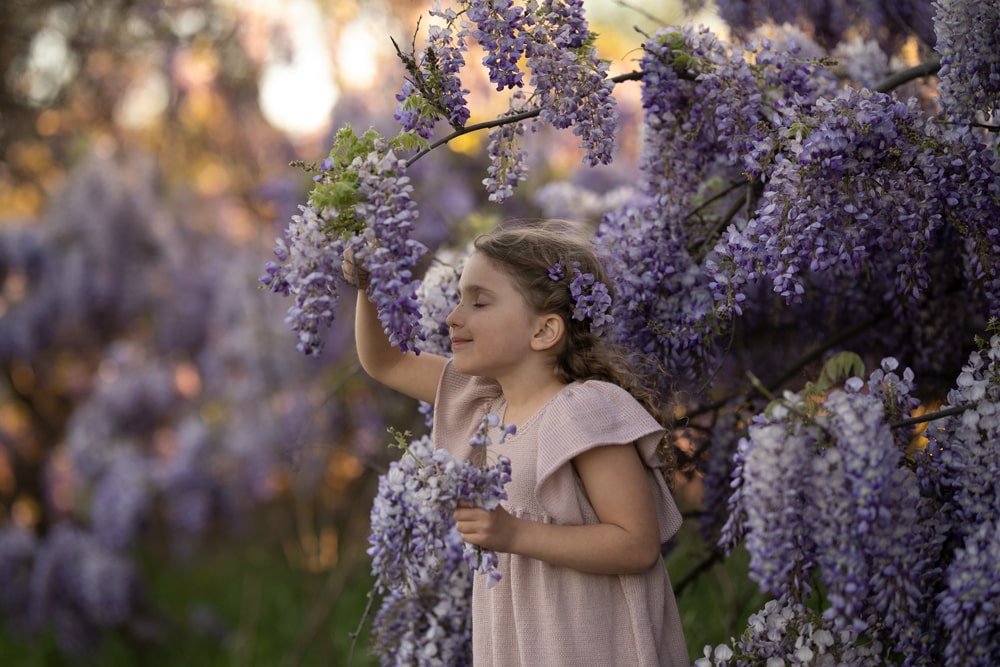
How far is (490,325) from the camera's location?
86.1 inches

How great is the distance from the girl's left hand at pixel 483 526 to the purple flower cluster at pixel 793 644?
0.49 metres

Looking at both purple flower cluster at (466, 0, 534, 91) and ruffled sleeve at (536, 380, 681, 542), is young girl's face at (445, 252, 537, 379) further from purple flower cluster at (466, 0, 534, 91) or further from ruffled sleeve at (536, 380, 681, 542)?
purple flower cluster at (466, 0, 534, 91)

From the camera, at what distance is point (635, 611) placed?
2.08 m

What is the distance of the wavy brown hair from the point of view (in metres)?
2.21

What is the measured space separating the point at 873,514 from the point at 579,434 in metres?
0.56

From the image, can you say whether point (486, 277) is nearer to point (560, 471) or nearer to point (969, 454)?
point (560, 471)

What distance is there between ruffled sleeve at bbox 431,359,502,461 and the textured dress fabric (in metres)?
0.21

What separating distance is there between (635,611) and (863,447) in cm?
60

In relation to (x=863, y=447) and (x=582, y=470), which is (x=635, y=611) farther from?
(x=863, y=447)

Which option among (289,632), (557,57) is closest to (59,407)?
(289,632)

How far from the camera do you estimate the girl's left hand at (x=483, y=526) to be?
6.10 ft

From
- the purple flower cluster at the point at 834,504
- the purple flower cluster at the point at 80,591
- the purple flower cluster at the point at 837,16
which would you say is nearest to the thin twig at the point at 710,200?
the purple flower cluster at the point at 837,16

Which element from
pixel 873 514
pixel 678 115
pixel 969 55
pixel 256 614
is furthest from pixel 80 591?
pixel 969 55

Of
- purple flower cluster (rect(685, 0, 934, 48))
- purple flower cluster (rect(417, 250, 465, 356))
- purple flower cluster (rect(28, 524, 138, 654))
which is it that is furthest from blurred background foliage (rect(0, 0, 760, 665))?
purple flower cluster (rect(417, 250, 465, 356))
